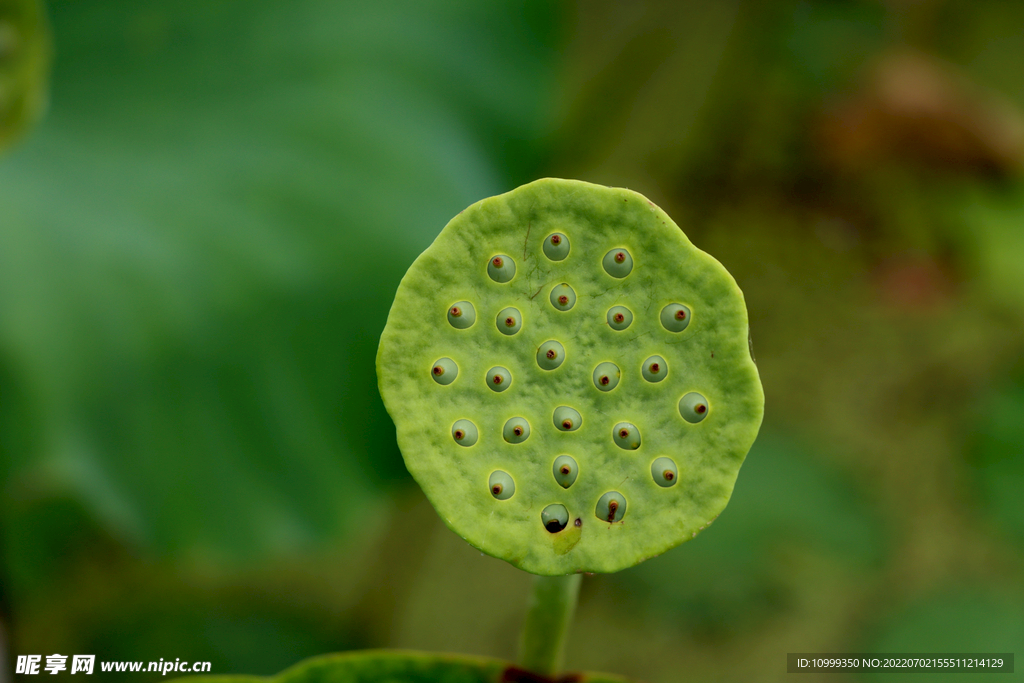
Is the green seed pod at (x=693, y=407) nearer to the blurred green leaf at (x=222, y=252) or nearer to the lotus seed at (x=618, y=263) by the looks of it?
the lotus seed at (x=618, y=263)

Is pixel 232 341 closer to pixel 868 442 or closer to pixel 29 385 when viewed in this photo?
pixel 29 385

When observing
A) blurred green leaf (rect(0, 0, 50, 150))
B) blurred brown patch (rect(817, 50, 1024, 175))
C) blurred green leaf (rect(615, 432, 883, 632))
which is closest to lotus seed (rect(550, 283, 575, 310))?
blurred green leaf (rect(0, 0, 50, 150))

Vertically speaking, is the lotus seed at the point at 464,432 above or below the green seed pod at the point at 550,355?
below

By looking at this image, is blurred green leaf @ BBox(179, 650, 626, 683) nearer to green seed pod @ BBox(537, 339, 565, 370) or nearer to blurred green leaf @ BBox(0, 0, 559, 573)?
green seed pod @ BBox(537, 339, 565, 370)

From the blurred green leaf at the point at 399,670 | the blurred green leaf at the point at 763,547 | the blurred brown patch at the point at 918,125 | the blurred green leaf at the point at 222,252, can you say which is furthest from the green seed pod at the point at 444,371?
the blurred brown patch at the point at 918,125

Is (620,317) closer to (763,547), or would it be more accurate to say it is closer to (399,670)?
(399,670)
